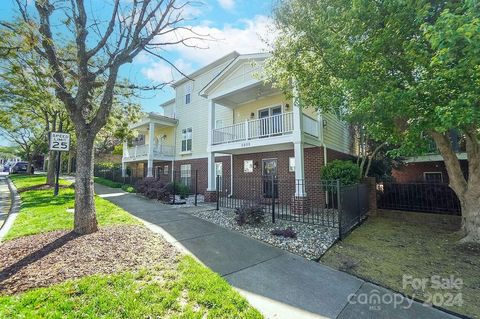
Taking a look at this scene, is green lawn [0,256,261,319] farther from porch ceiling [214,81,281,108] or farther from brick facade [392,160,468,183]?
brick facade [392,160,468,183]

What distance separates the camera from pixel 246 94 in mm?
13969

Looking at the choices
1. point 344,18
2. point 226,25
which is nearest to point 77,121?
point 226,25

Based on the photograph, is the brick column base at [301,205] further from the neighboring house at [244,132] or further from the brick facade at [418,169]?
the brick facade at [418,169]

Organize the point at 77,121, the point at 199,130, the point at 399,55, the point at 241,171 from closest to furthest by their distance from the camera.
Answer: the point at 77,121 → the point at 399,55 → the point at 241,171 → the point at 199,130

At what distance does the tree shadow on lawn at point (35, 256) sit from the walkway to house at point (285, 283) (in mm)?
2318

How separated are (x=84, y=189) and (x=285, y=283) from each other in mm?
5141

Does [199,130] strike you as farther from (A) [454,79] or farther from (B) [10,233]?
(A) [454,79]

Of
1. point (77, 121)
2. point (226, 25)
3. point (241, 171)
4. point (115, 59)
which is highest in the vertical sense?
point (226, 25)

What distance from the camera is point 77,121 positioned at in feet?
19.4

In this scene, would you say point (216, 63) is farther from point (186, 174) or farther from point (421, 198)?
point (421, 198)

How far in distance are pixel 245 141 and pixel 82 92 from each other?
774 centimetres

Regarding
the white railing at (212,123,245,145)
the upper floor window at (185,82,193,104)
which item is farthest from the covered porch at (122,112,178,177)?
the white railing at (212,123,245,145)

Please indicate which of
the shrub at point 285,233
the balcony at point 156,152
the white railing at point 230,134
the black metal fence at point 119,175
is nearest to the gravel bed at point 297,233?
the shrub at point 285,233

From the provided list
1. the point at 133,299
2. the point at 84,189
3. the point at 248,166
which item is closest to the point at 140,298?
the point at 133,299
